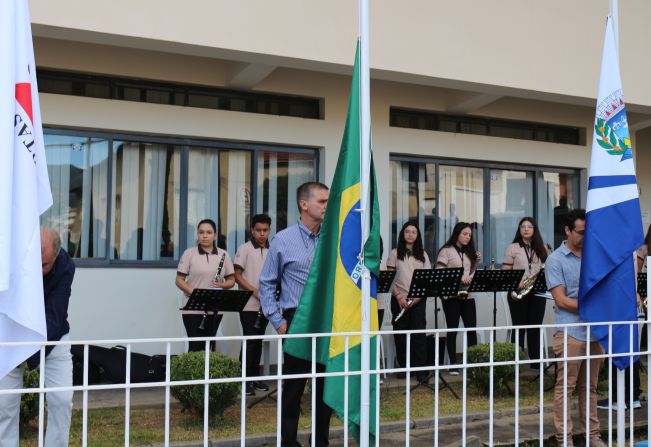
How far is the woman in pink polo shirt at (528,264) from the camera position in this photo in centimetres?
962

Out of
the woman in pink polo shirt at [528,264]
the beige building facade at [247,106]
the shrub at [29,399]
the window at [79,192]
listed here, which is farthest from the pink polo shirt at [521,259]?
the shrub at [29,399]

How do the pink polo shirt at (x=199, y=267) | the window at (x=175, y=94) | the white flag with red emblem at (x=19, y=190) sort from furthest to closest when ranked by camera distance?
the window at (x=175, y=94), the pink polo shirt at (x=199, y=267), the white flag with red emblem at (x=19, y=190)

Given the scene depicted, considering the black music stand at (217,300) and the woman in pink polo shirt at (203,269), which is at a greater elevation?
the woman in pink polo shirt at (203,269)

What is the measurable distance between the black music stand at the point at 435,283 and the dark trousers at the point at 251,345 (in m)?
1.66

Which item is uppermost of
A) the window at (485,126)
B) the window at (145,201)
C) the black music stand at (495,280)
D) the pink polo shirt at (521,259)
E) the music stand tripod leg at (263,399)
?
the window at (485,126)

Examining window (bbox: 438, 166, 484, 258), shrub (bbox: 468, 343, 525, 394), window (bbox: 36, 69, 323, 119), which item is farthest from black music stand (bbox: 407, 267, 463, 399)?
window (bbox: 36, 69, 323, 119)

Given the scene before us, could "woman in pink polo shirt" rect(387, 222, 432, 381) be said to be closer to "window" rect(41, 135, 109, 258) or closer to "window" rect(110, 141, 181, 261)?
"window" rect(110, 141, 181, 261)

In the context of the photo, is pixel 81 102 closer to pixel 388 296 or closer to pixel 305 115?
pixel 305 115

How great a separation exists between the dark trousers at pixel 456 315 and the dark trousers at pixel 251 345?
240cm

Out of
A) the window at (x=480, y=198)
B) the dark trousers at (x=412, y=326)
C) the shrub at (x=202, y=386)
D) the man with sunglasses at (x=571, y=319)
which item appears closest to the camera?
the man with sunglasses at (x=571, y=319)

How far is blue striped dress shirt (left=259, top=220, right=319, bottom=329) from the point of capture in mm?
5773

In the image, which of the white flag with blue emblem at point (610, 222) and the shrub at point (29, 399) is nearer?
the white flag with blue emblem at point (610, 222)

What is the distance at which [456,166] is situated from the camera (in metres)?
10.9

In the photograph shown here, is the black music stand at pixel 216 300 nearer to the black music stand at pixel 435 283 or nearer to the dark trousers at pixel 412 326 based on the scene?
the black music stand at pixel 435 283
